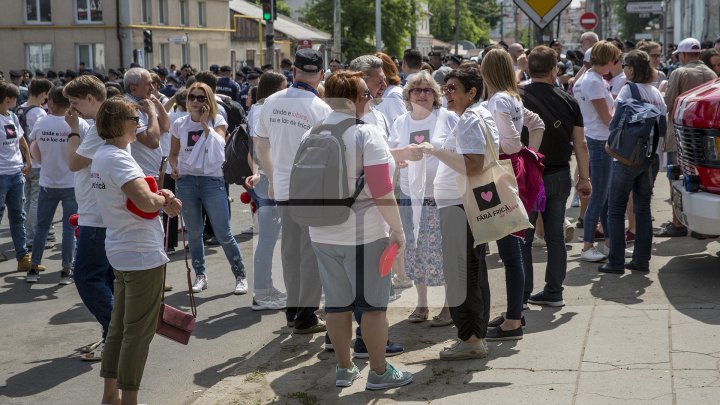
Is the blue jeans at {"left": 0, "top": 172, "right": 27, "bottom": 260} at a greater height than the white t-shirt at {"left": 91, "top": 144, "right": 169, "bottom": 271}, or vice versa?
the white t-shirt at {"left": 91, "top": 144, "right": 169, "bottom": 271}

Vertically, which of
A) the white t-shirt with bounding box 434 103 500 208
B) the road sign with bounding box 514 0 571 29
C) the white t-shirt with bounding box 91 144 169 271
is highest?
the road sign with bounding box 514 0 571 29

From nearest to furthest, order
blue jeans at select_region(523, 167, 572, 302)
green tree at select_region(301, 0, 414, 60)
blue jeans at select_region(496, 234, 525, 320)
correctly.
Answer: blue jeans at select_region(496, 234, 525, 320) < blue jeans at select_region(523, 167, 572, 302) < green tree at select_region(301, 0, 414, 60)

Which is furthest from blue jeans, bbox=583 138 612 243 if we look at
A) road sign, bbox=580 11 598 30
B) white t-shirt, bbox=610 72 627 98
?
road sign, bbox=580 11 598 30

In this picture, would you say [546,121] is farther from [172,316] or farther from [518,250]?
[172,316]

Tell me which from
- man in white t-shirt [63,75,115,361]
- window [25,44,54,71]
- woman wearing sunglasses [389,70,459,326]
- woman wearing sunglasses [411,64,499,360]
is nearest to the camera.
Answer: woman wearing sunglasses [411,64,499,360]

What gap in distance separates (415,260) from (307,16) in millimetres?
73210

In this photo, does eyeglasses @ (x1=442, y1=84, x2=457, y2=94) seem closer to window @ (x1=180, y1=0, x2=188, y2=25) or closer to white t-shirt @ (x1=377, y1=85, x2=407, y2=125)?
white t-shirt @ (x1=377, y1=85, x2=407, y2=125)

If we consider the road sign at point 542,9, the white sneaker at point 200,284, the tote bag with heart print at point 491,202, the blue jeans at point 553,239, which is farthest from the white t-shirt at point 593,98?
the white sneaker at point 200,284

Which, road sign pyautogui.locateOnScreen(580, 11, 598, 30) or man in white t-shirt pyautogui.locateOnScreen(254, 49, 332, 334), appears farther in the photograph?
road sign pyautogui.locateOnScreen(580, 11, 598, 30)

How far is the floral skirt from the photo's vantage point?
24.6ft

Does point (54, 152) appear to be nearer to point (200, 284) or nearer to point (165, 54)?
point (200, 284)

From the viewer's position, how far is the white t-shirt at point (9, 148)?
1063cm

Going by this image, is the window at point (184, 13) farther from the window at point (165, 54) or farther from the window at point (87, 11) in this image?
the window at point (87, 11)

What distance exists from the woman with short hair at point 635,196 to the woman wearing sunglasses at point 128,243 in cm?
436
